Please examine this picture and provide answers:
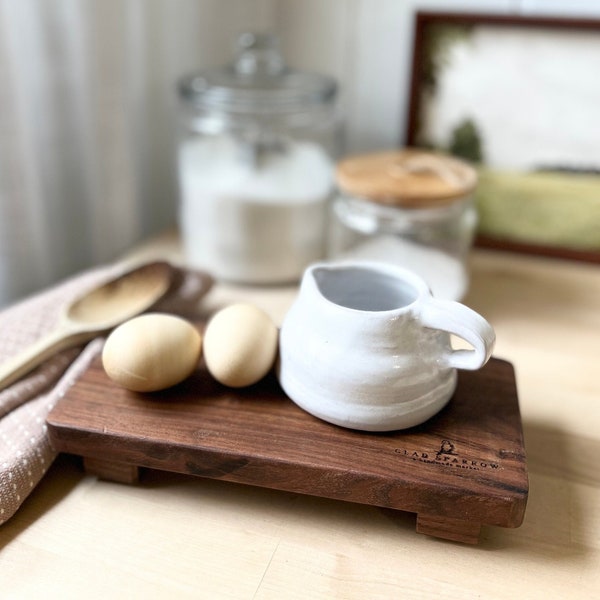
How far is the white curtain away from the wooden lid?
27cm

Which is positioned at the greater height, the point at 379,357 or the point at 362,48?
the point at 362,48

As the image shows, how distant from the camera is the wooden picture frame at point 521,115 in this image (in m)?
0.81

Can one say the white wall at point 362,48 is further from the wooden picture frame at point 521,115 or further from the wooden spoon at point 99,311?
the wooden spoon at point 99,311

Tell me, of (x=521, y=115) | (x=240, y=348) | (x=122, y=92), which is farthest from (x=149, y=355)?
(x=521, y=115)

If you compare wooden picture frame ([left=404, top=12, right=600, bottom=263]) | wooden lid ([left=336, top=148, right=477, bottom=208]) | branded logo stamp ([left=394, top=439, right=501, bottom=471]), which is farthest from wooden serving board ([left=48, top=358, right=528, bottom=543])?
wooden picture frame ([left=404, top=12, right=600, bottom=263])

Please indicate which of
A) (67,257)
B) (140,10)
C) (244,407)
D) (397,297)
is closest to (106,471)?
(244,407)

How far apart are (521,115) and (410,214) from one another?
253 millimetres

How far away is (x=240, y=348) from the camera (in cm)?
50

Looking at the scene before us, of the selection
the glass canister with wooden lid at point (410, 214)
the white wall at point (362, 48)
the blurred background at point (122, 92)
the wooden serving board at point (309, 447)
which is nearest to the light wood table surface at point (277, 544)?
the wooden serving board at point (309, 447)

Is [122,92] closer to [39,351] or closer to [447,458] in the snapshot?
[39,351]

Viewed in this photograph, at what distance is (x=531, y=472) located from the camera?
520 millimetres

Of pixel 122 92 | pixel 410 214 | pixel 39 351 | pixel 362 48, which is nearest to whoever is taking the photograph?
pixel 39 351

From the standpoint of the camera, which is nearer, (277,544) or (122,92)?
(277,544)

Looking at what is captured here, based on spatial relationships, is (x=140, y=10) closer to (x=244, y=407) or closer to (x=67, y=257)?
(x=67, y=257)
